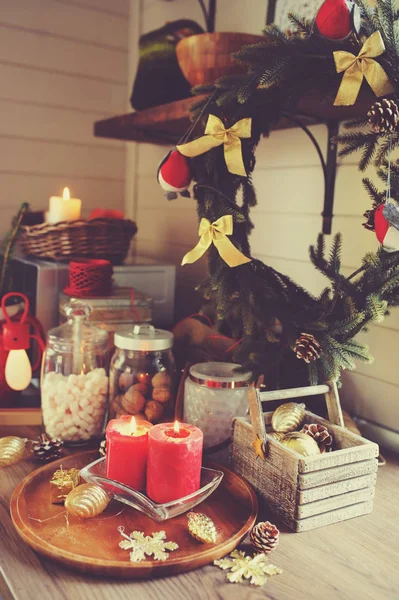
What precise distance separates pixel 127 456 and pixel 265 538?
0.23 metres

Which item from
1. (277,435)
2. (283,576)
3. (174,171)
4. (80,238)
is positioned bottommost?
(283,576)

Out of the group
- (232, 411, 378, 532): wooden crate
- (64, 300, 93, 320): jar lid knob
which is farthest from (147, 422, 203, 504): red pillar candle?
(64, 300, 93, 320): jar lid knob

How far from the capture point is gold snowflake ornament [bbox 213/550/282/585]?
2.22ft

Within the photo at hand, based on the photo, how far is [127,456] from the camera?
83 cm

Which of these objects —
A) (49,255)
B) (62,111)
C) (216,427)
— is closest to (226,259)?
(216,427)

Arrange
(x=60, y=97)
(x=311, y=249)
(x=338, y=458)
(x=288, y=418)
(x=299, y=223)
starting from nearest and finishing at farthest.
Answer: (x=338, y=458), (x=288, y=418), (x=311, y=249), (x=299, y=223), (x=60, y=97)

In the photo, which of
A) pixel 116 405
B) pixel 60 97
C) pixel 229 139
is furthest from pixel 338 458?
pixel 60 97

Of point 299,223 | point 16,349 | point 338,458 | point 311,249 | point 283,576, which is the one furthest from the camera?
point 299,223

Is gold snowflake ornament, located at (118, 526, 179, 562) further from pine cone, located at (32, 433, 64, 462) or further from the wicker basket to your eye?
the wicker basket

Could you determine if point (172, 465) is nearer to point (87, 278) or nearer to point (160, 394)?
point (160, 394)

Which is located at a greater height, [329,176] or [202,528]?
[329,176]

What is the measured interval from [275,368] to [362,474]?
250mm

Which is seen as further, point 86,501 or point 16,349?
point 16,349

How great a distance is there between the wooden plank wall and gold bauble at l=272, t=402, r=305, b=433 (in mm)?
296
